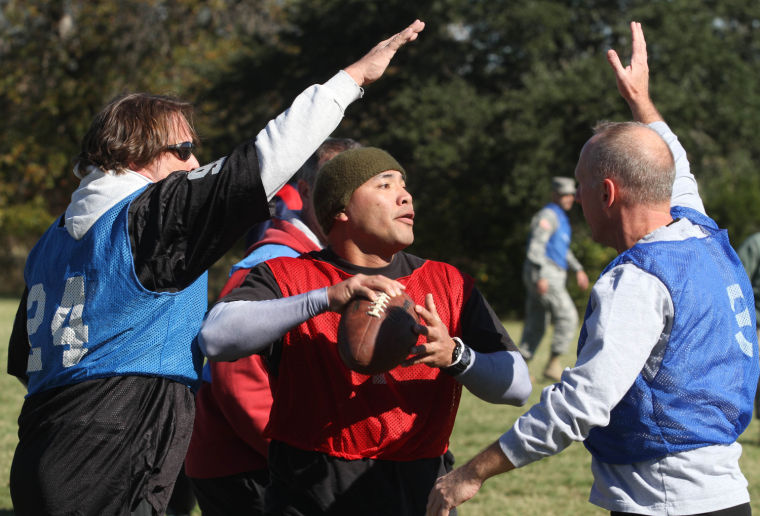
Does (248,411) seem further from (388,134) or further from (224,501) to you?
(388,134)

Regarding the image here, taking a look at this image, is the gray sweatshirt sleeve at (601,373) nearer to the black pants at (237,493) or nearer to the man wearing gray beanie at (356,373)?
the man wearing gray beanie at (356,373)

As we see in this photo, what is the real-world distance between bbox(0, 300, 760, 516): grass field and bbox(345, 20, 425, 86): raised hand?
3.67m

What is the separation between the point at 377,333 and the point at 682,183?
1.47m

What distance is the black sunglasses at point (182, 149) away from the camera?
3105mm

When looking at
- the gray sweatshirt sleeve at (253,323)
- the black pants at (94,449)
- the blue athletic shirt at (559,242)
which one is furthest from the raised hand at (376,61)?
the blue athletic shirt at (559,242)

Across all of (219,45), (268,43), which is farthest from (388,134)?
(219,45)

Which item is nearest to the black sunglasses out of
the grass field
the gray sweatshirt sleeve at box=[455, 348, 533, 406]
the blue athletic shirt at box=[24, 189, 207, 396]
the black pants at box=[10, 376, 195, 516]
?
the blue athletic shirt at box=[24, 189, 207, 396]

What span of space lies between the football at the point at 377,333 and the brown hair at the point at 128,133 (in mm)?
904

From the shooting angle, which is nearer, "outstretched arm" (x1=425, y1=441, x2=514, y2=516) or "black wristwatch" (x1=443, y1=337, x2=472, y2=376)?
"outstretched arm" (x1=425, y1=441, x2=514, y2=516)

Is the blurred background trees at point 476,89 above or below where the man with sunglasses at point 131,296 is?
below

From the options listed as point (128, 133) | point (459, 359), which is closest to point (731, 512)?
point (459, 359)

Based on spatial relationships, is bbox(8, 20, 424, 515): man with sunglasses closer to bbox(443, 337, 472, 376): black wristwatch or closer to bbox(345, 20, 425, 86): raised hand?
bbox(345, 20, 425, 86): raised hand

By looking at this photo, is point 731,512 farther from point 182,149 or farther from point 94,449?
point 182,149

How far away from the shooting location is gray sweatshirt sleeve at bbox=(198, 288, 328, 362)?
2.77 metres
